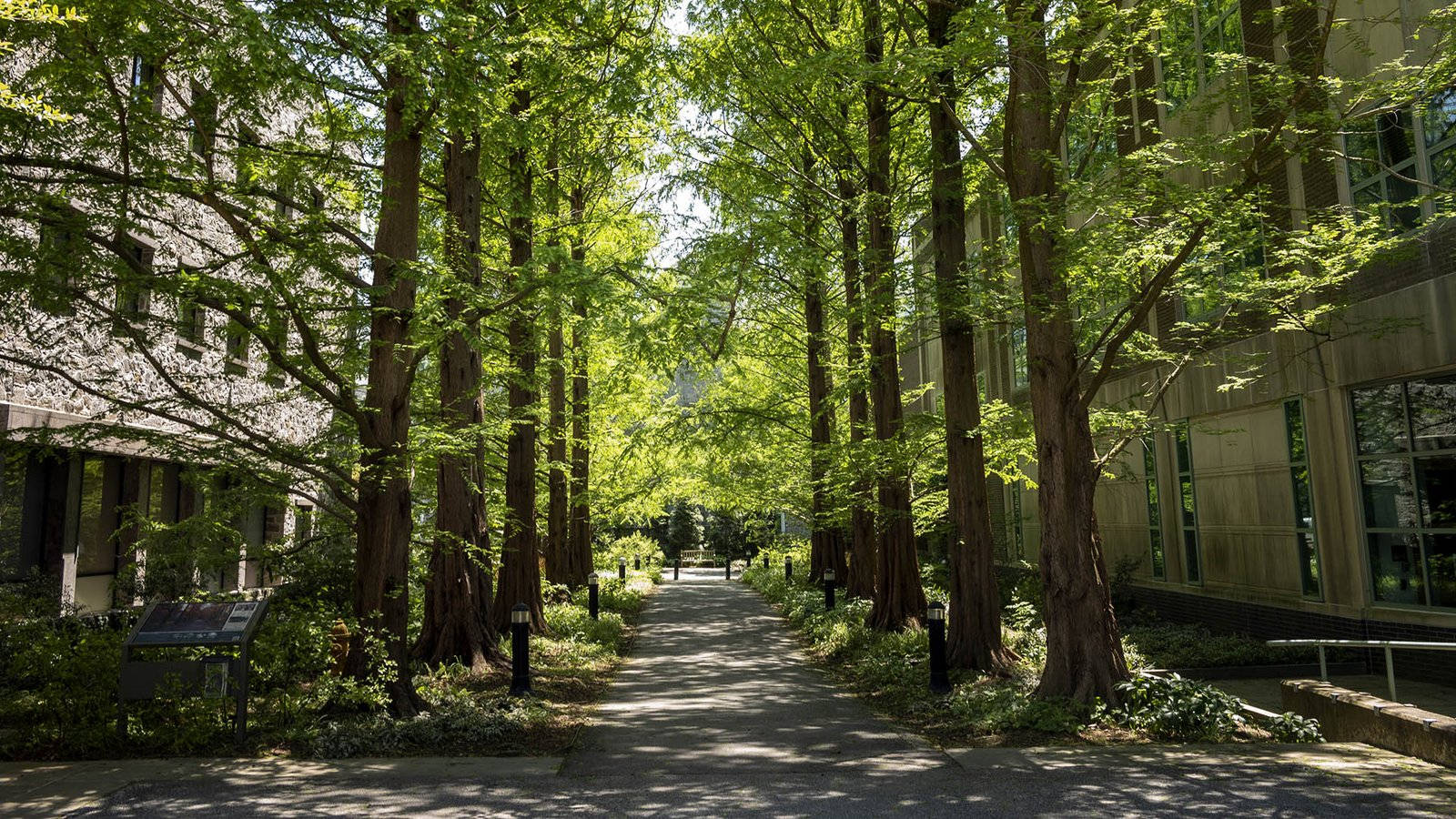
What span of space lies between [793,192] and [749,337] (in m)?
4.33

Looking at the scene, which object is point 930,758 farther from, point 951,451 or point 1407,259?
point 1407,259

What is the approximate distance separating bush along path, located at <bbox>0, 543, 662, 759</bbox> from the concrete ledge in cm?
679

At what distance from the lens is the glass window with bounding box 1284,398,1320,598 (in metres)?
14.1

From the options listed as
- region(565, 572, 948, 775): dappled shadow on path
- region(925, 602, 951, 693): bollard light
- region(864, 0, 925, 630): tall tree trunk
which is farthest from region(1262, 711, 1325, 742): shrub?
region(864, 0, 925, 630): tall tree trunk

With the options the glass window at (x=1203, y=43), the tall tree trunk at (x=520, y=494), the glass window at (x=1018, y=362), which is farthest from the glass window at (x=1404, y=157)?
the glass window at (x=1018, y=362)

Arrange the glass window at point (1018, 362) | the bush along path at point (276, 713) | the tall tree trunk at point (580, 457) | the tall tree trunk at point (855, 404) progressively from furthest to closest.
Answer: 1. the glass window at point (1018, 362)
2. the tall tree trunk at point (580, 457)
3. the tall tree trunk at point (855, 404)
4. the bush along path at point (276, 713)

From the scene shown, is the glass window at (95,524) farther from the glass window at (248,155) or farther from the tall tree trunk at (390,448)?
the tall tree trunk at (390,448)

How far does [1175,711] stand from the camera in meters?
8.70

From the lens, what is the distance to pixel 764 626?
21000 millimetres

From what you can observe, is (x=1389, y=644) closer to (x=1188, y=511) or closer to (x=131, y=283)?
(x=1188, y=511)

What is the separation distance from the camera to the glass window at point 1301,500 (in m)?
14.1

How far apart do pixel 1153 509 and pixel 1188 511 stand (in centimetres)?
150

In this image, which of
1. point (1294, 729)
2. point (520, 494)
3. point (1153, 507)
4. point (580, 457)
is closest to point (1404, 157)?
point (1294, 729)

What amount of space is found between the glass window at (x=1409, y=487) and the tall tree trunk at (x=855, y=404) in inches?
267
